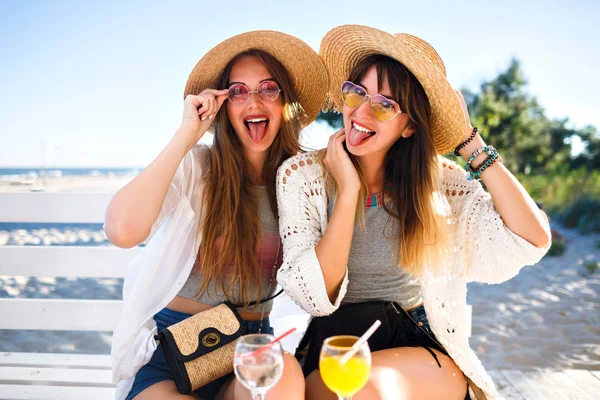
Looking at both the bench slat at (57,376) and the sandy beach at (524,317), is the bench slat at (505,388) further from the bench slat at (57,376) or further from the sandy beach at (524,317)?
the bench slat at (57,376)

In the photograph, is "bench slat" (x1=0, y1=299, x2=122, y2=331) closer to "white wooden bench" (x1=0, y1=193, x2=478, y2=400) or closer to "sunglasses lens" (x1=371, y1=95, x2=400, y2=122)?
"white wooden bench" (x1=0, y1=193, x2=478, y2=400)

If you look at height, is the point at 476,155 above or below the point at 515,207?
above

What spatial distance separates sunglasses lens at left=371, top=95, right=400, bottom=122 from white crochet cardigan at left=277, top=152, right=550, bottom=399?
17.8 inches

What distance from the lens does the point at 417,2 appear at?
50844mm

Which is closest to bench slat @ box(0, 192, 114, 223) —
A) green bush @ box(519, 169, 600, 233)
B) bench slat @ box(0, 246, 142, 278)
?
bench slat @ box(0, 246, 142, 278)

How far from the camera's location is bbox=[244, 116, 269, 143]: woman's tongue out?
2725mm

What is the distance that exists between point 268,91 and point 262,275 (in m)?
1.04

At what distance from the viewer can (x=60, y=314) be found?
11.6 ft

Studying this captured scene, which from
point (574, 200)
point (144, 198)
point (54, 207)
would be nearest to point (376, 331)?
point (144, 198)

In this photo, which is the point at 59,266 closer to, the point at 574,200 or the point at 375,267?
the point at 375,267

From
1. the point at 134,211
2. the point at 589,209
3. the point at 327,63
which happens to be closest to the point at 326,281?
the point at 134,211

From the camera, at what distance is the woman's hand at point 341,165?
240cm

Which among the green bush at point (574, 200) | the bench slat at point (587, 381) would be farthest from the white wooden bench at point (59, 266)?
the green bush at point (574, 200)

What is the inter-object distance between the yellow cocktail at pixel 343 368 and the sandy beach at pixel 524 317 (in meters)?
3.93
